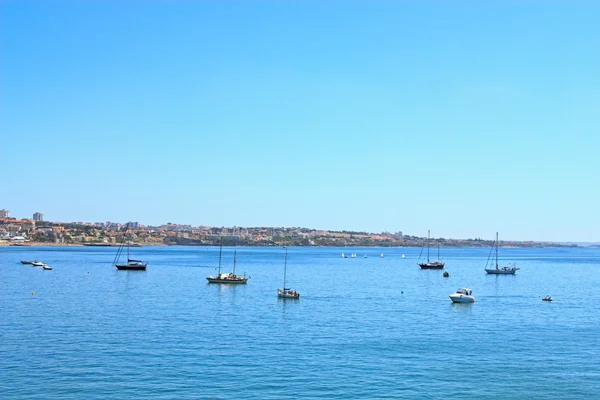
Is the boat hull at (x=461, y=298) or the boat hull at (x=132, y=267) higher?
the boat hull at (x=461, y=298)

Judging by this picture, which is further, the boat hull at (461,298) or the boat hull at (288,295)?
the boat hull at (288,295)

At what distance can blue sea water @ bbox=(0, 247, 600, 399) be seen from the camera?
127 ft

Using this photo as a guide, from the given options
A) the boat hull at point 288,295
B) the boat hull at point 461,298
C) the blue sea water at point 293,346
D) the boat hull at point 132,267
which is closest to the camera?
the blue sea water at point 293,346

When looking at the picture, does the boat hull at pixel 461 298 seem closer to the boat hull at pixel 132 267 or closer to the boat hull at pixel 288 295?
the boat hull at pixel 288 295

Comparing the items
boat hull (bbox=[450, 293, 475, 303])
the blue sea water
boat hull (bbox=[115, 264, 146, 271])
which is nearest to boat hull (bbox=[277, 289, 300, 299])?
the blue sea water

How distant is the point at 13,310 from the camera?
71.0 meters

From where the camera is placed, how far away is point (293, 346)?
5188 centimetres

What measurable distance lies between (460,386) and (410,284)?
82.7m

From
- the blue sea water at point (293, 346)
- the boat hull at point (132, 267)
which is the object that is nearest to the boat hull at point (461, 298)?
the blue sea water at point (293, 346)

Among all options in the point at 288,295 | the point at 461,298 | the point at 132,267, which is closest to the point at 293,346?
the point at 288,295

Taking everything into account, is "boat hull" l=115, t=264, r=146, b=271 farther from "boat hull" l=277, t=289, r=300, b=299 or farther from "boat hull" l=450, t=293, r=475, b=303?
"boat hull" l=450, t=293, r=475, b=303

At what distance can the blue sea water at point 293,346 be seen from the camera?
38844mm

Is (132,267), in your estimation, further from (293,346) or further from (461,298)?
(293,346)

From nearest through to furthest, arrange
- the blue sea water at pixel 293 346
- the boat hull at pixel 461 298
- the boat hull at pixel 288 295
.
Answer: the blue sea water at pixel 293 346, the boat hull at pixel 461 298, the boat hull at pixel 288 295
